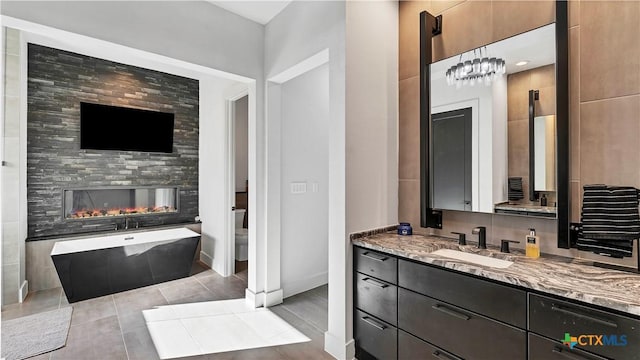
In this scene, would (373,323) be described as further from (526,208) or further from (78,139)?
(78,139)

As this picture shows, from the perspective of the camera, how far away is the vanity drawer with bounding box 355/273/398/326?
76.5 inches

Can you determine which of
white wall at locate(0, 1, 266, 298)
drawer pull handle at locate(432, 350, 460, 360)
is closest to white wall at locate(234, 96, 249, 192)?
white wall at locate(0, 1, 266, 298)

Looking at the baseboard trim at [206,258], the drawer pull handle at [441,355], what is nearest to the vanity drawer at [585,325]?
the drawer pull handle at [441,355]

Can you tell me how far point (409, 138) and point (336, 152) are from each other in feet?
2.18

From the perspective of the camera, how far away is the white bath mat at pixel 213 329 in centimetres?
236

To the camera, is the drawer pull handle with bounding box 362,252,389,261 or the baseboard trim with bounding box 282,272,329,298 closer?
the drawer pull handle with bounding box 362,252,389,261

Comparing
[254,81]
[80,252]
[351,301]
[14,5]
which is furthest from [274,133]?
[80,252]

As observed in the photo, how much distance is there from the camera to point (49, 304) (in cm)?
308

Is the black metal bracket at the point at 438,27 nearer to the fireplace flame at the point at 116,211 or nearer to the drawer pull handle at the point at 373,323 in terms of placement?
the drawer pull handle at the point at 373,323

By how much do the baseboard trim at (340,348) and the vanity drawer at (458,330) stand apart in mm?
481

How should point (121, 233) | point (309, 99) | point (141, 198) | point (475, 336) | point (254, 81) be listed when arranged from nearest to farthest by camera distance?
1. point (475, 336)
2. point (254, 81)
3. point (309, 99)
4. point (121, 233)
5. point (141, 198)

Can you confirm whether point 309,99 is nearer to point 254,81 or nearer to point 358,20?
point 254,81

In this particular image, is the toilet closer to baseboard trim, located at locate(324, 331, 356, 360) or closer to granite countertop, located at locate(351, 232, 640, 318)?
baseboard trim, located at locate(324, 331, 356, 360)

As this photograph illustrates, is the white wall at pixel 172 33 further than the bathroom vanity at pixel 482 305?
Yes
